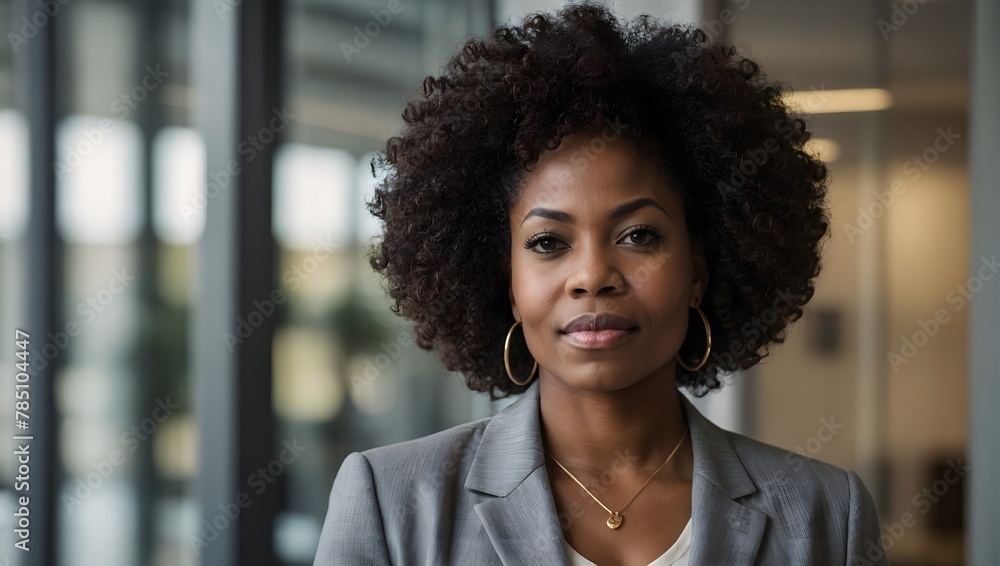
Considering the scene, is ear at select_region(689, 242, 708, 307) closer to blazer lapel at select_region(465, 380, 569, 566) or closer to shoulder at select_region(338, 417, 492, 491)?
blazer lapel at select_region(465, 380, 569, 566)

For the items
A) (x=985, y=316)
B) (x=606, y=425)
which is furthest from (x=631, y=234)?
Answer: (x=985, y=316)

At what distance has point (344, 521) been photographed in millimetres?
1794

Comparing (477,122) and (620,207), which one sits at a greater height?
(477,122)

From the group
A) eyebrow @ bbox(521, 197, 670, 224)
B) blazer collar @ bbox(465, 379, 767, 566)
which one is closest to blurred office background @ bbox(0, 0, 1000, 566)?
blazer collar @ bbox(465, 379, 767, 566)

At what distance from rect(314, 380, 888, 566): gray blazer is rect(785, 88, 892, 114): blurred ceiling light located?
7.13ft

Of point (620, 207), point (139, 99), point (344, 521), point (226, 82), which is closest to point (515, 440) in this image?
point (344, 521)

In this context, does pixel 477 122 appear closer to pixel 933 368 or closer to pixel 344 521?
pixel 344 521

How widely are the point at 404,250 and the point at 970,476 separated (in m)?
2.48

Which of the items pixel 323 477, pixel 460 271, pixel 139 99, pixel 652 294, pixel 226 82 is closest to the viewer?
pixel 652 294

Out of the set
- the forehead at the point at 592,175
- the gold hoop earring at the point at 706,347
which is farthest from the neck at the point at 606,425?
the forehead at the point at 592,175

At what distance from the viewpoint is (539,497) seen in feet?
5.98

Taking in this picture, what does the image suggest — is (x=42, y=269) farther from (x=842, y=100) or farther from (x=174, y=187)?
(x=842, y=100)

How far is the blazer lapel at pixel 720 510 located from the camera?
182 cm

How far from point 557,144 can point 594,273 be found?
0.96 ft
